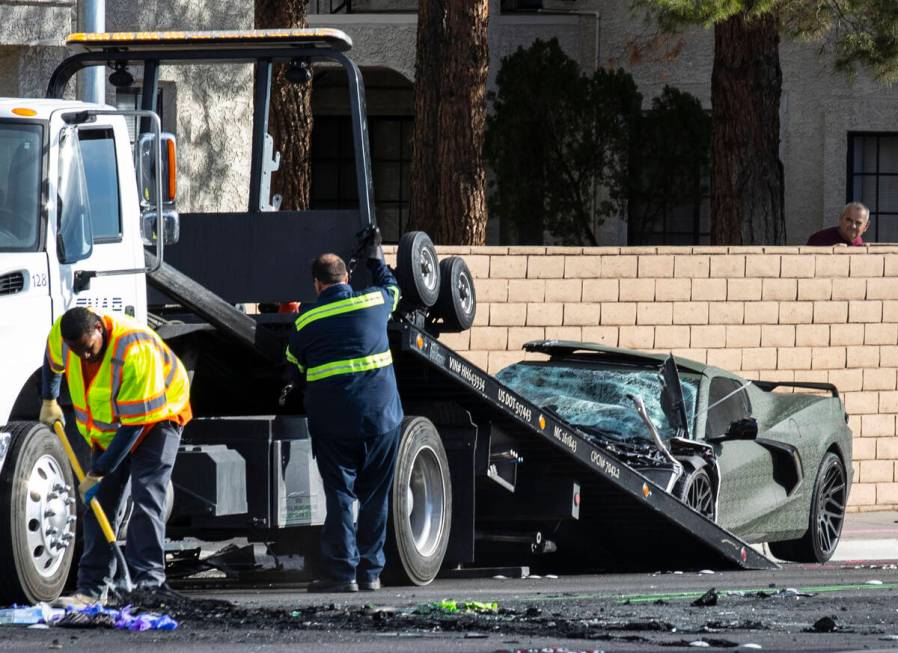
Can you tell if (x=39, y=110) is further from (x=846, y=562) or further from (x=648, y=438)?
(x=846, y=562)

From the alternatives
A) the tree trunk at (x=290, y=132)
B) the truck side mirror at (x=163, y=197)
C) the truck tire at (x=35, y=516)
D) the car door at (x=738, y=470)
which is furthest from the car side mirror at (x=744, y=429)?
the tree trunk at (x=290, y=132)

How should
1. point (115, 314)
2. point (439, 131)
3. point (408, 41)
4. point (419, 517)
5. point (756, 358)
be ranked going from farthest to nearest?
1. point (408, 41)
2. point (439, 131)
3. point (756, 358)
4. point (419, 517)
5. point (115, 314)

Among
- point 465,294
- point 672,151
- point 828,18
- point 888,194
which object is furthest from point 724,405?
point 888,194

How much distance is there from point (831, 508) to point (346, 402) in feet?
15.8

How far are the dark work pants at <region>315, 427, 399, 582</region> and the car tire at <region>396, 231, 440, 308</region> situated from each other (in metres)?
0.82

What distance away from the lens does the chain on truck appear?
9438 mm

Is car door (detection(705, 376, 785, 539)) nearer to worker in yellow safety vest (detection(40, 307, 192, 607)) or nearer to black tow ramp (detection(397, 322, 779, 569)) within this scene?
black tow ramp (detection(397, 322, 779, 569))

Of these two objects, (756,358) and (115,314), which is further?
(756,358)

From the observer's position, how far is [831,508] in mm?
13961

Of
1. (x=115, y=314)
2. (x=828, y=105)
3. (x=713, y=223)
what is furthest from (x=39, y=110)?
(x=828, y=105)

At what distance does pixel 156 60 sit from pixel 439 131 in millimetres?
6650

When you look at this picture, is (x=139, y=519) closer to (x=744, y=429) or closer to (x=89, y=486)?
(x=89, y=486)

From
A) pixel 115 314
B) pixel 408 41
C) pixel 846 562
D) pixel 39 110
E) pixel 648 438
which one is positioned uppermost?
pixel 408 41

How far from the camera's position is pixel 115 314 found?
930 centimetres
